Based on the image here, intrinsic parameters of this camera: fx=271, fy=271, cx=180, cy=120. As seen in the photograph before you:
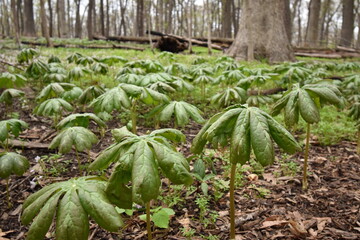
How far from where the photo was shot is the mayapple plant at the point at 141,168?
108 cm

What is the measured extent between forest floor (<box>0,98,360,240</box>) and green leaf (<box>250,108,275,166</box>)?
822 millimetres

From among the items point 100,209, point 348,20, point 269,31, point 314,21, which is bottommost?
point 100,209

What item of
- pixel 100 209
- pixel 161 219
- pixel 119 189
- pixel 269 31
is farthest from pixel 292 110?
pixel 269 31

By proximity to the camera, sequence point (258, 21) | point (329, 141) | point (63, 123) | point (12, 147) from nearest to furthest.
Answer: point (63, 123)
point (12, 147)
point (329, 141)
point (258, 21)

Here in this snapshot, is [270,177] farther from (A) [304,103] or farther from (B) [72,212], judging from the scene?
(B) [72,212]

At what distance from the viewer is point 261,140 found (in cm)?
117

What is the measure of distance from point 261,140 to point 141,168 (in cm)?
52

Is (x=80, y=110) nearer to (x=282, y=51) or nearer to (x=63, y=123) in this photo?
(x=63, y=123)

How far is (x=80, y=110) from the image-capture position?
4.19 meters

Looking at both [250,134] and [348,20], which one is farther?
[348,20]

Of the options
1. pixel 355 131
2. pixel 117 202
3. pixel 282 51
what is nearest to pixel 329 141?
pixel 355 131

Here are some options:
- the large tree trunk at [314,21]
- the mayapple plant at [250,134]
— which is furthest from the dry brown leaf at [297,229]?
the large tree trunk at [314,21]

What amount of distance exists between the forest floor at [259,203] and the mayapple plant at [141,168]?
719 mm

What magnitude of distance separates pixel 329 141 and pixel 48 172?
326 centimetres
